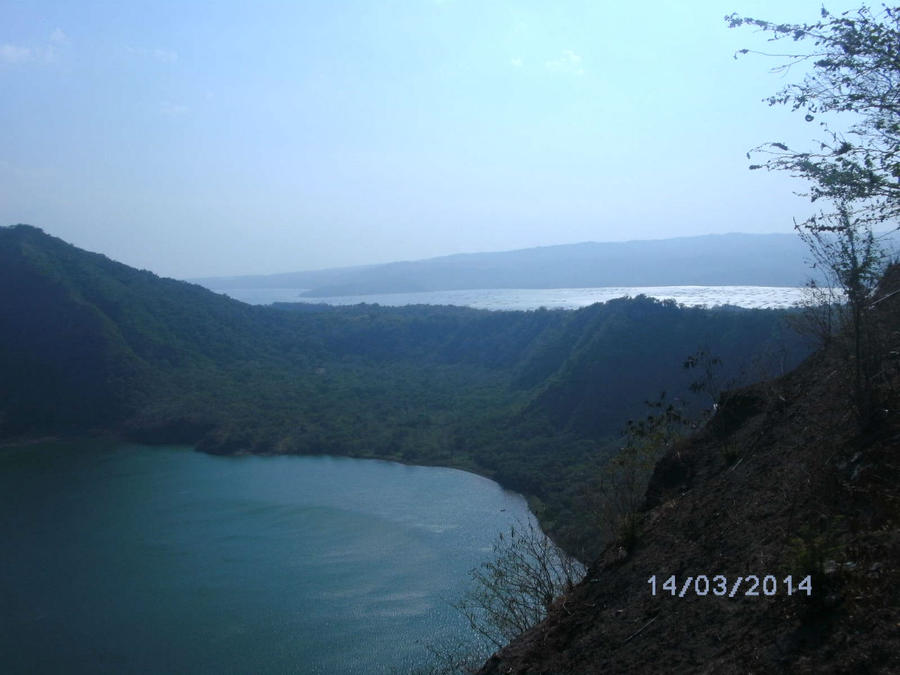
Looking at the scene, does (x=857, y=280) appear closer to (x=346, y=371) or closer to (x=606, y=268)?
(x=346, y=371)

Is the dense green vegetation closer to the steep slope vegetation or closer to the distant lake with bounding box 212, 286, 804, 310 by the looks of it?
the distant lake with bounding box 212, 286, 804, 310

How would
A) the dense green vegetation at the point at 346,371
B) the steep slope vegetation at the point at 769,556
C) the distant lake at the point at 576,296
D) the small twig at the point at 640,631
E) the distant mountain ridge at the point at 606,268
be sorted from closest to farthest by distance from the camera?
the steep slope vegetation at the point at 769,556 → the small twig at the point at 640,631 → the dense green vegetation at the point at 346,371 → the distant lake at the point at 576,296 → the distant mountain ridge at the point at 606,268

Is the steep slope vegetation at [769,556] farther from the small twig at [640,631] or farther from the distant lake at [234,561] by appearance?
the distant lake at [234,561]

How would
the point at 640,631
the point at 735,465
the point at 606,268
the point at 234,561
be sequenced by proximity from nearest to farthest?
the point at 640,631 < the point at 735,465 < the point at 234,561 < the point at 606,268

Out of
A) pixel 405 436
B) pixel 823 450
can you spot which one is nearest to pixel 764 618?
pixel 823 450

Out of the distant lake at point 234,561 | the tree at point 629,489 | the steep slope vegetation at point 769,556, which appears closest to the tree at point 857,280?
the steep slope vegetation at point 769,556

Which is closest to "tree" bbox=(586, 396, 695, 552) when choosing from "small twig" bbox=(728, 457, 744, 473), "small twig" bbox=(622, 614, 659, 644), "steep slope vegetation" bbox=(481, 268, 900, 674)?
"steep slope vegetation" bbox=(481, 268, 900, 674)
